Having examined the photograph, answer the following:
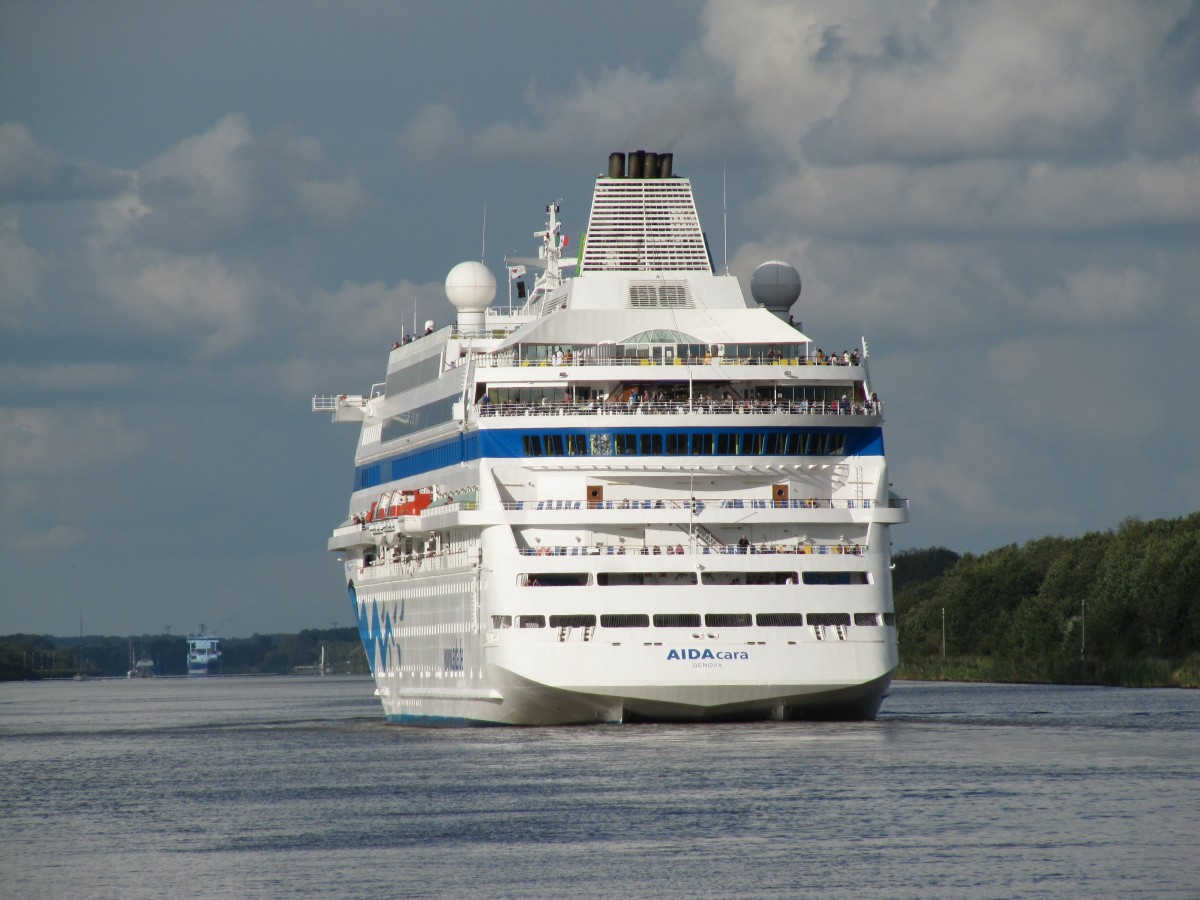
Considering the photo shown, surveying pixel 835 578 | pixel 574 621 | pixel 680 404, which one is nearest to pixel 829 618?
pixel 835 578

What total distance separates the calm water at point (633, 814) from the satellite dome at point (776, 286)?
15315 mm

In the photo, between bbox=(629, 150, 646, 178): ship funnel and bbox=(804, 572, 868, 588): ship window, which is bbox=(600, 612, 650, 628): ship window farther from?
bbox=(629, 150, 646, 178): ship funnel

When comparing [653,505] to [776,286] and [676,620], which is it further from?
[776,286]

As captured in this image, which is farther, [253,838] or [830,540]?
[830,540]

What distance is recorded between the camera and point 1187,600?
118m

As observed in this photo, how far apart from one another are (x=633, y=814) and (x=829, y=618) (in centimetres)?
1706

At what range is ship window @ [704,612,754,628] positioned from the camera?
202 feet

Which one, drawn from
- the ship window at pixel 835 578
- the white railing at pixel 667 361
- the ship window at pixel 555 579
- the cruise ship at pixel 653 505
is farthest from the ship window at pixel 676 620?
the white railing at pixel 667 361

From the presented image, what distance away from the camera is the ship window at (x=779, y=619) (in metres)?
62.0

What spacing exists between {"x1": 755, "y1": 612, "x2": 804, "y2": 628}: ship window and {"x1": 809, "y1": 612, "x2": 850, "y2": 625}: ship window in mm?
375

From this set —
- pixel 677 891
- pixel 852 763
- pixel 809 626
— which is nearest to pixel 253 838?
pixel 677 891

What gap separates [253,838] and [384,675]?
41.3 metres

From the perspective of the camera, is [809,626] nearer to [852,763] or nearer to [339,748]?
[852,763]

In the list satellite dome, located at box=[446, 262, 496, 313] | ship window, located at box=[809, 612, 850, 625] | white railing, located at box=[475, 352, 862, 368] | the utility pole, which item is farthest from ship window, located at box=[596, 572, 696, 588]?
the utility pole
